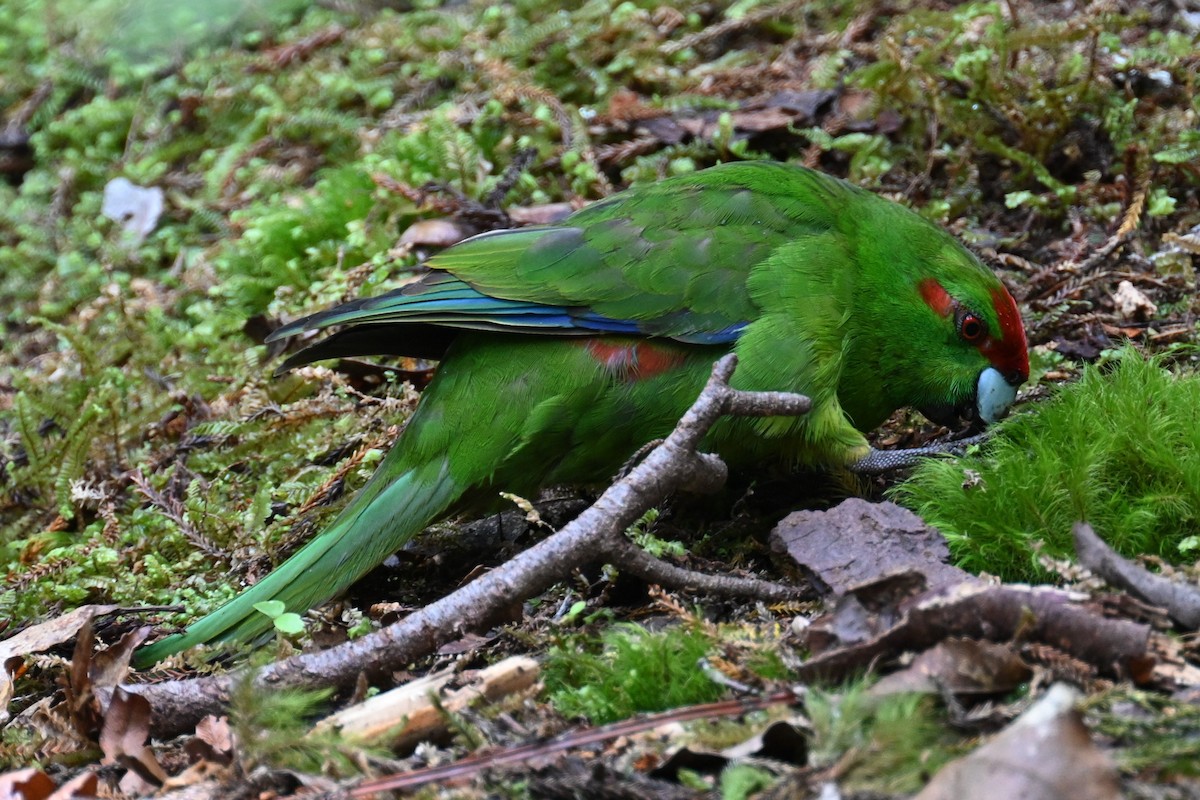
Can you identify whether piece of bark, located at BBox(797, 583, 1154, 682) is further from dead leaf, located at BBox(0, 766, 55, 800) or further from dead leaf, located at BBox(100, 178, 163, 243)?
dead leaf, located at BBox(100, 178, 163, 243)

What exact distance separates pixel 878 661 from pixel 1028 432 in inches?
50.5

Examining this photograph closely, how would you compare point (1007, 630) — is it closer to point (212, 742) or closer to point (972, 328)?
point (972, 328)

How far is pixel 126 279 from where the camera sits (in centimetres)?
632

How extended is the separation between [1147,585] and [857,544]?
778 millimetres

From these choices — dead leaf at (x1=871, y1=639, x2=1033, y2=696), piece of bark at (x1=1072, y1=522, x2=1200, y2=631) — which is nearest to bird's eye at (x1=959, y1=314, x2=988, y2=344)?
piece of bark at (x1=1072, y1=522, x2=1200, y2=631)

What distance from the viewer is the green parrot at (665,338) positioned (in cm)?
387

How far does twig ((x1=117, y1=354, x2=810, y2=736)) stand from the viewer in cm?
296

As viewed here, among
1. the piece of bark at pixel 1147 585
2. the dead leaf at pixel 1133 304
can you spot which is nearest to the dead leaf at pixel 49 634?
the piece of bark at pixel 1147 585

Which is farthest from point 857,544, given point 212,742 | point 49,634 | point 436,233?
point 436,233

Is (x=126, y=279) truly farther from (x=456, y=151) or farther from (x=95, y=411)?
(x=456, y=151)

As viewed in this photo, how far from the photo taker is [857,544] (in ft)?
10.3

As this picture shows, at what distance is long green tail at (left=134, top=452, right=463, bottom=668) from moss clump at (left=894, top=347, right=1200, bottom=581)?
1556 mm

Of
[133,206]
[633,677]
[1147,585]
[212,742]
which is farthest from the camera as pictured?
[133,206]

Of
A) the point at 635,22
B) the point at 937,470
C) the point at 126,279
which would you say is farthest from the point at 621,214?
the point at 126,279
